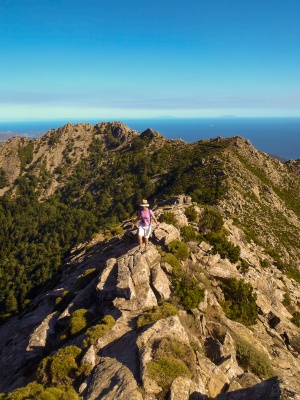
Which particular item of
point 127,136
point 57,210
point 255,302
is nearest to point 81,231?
point 57,210

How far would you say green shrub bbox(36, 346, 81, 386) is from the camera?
50.8 ft

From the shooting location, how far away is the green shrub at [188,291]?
70.6 ft

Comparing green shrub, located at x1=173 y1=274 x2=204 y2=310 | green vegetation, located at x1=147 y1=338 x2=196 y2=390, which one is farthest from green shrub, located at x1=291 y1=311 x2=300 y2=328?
green vegetation, located at x1=147 y1=338 x2=196 y2=390

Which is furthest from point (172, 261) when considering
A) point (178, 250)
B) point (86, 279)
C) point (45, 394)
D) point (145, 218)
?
point (45, 394)

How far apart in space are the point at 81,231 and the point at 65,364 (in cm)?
10981

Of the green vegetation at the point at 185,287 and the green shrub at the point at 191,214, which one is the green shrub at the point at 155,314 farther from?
the green shrub at the point at 191,214

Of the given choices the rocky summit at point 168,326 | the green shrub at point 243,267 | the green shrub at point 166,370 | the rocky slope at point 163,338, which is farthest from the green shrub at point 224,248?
the green shrub at point 166,370

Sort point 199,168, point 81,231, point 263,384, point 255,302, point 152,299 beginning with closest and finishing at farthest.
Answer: point 263,384 → point 152,299 → point 255,302 → point 199,168 → point 81,231

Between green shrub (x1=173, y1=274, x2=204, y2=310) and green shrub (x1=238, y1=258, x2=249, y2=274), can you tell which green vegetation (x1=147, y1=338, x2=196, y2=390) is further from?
green shrub (x1=238, y1=258, x2=249, y2=274)

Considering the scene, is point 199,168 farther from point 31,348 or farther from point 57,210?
point 31,348

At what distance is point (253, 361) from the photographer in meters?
18.2

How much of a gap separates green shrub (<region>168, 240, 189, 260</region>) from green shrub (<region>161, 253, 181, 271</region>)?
1281 millimetres

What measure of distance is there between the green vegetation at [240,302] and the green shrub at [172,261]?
5475mm

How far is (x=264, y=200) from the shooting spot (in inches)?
3514
